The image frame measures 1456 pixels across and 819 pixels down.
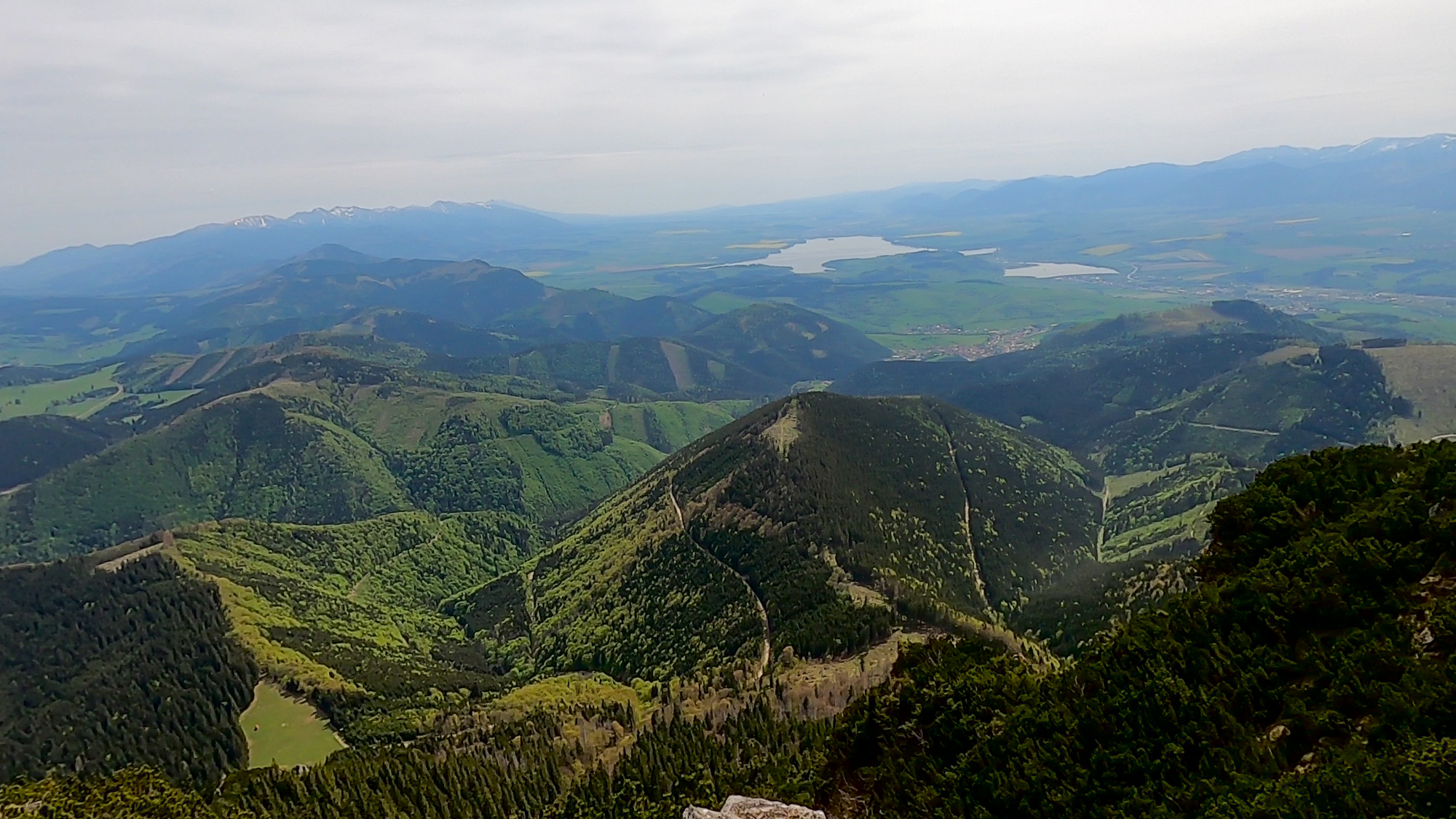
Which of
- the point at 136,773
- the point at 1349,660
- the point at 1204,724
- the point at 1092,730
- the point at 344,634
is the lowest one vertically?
the point at 344,634

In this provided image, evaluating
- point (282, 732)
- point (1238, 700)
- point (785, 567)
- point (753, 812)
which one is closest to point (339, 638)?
point (282, 732)

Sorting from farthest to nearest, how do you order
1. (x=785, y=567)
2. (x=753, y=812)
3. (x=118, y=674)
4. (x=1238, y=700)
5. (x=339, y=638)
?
(x=339, y=638) → (x=785, y=567) → (x=118, y=674) → (x=753, y=812) → (x=1238, y=700)

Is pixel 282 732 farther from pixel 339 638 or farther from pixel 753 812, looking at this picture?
pixel 753 812

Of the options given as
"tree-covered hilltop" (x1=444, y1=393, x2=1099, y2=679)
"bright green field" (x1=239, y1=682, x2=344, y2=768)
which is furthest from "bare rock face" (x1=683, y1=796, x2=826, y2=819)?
"bright green field" (x1=239, y1=682, x2=344, y2=768)

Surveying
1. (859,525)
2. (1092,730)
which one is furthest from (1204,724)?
(859,525)

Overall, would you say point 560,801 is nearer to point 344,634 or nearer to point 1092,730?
point 1092,730

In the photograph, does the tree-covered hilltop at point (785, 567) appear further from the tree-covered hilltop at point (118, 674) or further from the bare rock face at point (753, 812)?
the bare rock face at point (753, 812)
